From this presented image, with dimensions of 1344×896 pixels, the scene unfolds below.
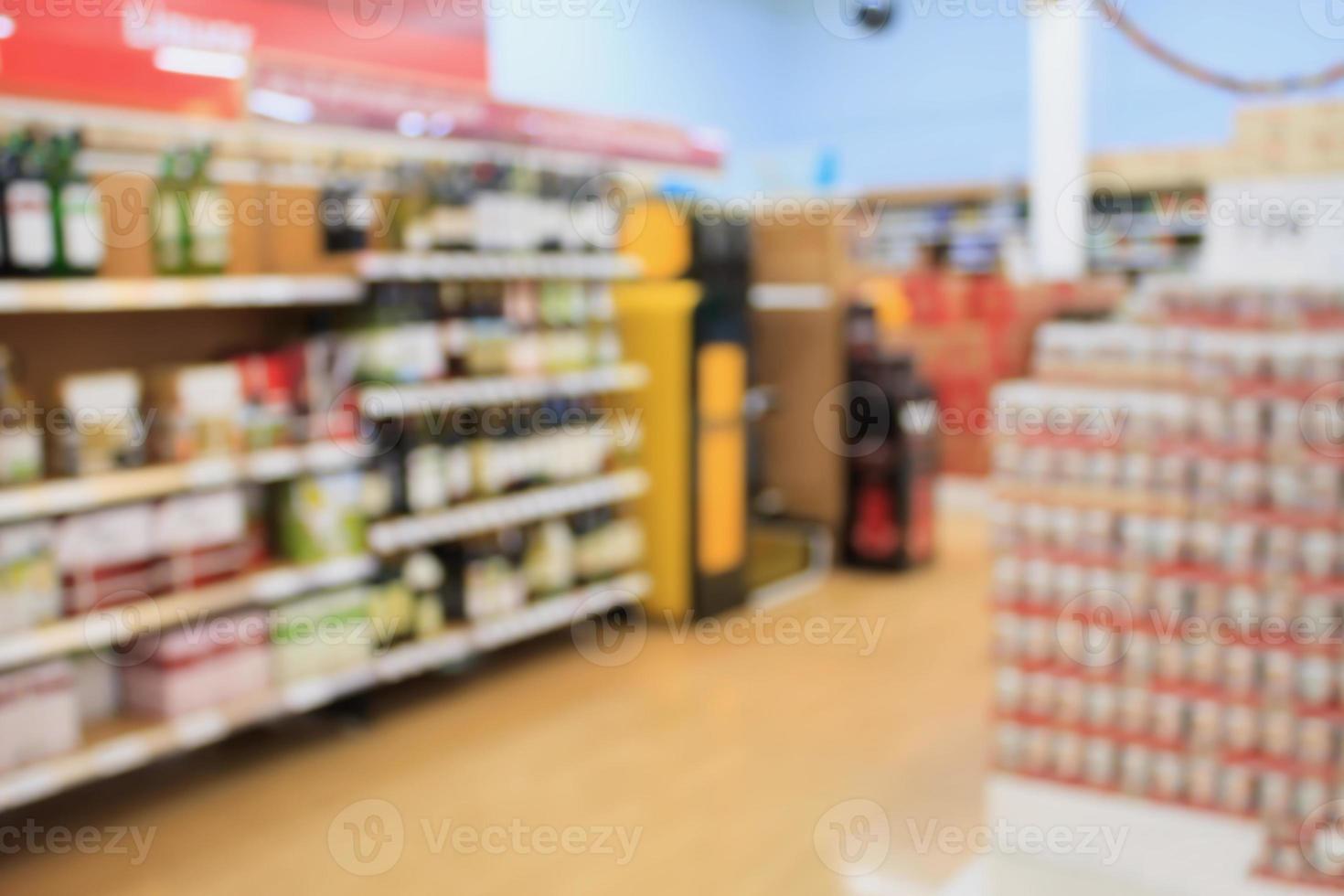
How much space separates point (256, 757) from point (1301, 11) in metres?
11.8

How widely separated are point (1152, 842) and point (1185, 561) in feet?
2.45

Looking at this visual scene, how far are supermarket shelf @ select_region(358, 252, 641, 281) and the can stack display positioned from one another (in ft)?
7.08

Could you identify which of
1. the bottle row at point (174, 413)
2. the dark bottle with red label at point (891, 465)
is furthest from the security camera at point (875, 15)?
the bottle row at point (174, 413)

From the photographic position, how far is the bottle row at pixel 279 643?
11.0 ft

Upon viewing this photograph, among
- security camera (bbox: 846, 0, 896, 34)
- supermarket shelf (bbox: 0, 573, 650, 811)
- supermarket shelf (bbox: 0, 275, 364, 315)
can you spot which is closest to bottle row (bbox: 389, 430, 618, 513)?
supermarket shelf (bbox: 0, 573, 650, 811)

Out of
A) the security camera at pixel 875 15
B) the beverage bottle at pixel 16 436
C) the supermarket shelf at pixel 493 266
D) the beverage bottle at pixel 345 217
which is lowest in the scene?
the beverage bottle at pixel 16 436

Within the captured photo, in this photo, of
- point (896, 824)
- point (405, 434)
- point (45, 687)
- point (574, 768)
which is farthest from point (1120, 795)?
point (45, 687)

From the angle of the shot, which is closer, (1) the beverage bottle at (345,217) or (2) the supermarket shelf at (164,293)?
(2) the supermarket shelf at (164,293)

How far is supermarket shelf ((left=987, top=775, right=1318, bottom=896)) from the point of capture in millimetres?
3021

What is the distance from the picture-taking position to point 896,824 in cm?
352

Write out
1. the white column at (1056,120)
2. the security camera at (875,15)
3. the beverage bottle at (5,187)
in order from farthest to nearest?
the white column at (1056,120)
the security camera at (875,15)
the beverage bottle at (5,187)

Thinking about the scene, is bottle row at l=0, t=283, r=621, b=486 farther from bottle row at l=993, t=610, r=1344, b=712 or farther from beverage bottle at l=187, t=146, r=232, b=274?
bottle row at l=993, t=610, r=1344, b=712

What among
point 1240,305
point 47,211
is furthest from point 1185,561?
point 47,211

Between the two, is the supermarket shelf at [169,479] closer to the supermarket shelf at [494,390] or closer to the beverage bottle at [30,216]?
the supermarket shelf at [494,390]
